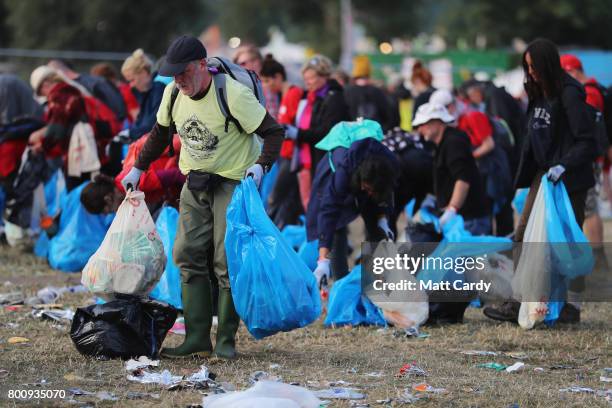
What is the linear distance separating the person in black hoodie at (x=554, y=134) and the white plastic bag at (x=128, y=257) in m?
2.53

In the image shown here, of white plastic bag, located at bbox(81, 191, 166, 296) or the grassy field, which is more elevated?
white plastic bag, located at bbox(81, 191, 166, 296)

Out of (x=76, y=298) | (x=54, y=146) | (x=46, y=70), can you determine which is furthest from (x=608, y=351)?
(x=46, y=70)

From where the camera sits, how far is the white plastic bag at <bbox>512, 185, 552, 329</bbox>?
696 cm

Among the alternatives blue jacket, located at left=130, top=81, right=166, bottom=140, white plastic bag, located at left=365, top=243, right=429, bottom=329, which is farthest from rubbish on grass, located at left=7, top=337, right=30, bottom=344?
blue jacket, located at left=130, top=81, right=166, bottom=140

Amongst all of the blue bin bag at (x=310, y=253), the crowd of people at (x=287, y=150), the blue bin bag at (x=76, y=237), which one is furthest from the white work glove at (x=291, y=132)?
the blue bin bag at (x=76, y=237)

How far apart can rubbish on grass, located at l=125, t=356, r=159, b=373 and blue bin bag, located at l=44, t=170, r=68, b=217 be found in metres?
4.96

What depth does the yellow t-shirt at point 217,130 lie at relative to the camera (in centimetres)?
567

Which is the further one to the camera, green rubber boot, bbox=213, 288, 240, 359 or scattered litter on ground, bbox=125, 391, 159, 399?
green rubber boot, bbox=213, 288, 240, 359

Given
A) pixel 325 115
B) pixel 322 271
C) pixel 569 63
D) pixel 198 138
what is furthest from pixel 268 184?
pixel 198 138

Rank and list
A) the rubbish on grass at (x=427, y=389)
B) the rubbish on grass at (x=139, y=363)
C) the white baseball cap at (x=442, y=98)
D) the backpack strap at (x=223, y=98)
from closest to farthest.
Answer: the rubbish on grass at (x=427, y=389) < the rubbish on grass at (x=139, y=363) < the backpack strap at (x=223, y=98) < the white baseball cap at (x=442, y=98)

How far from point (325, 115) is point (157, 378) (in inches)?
177

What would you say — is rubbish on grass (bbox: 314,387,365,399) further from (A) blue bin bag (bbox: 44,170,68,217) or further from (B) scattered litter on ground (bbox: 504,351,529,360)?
(A) blue bin bag (bbox: 44,170,68,217)

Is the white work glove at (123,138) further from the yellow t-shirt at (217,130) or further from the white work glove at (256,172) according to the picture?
the white work glove at (256,172)

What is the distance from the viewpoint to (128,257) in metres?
5.91
